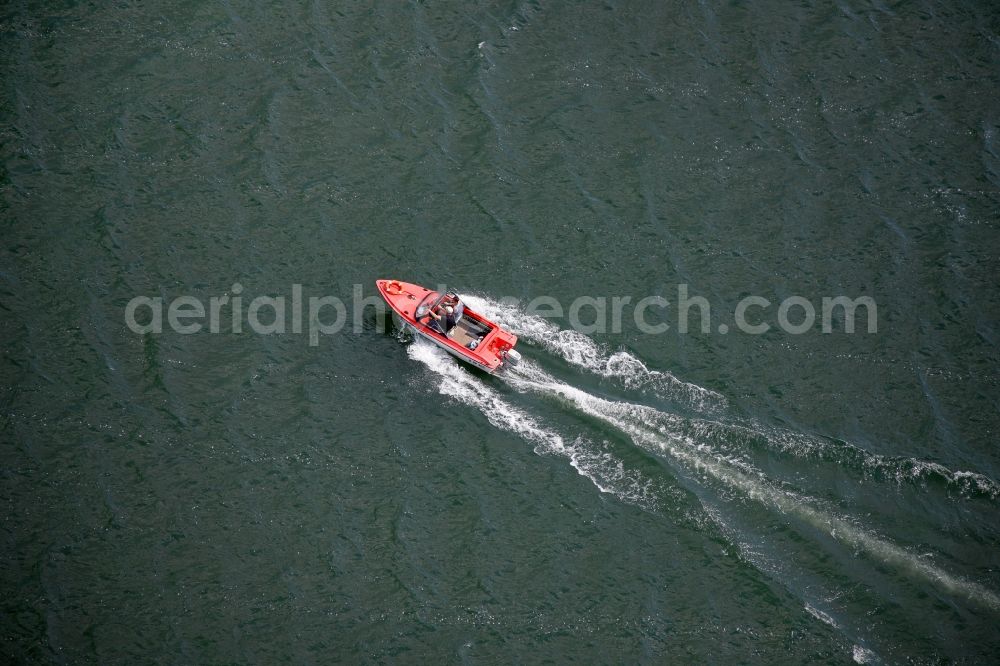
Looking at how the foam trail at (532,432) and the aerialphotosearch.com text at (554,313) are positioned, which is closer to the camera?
the foam trail at (532,432)

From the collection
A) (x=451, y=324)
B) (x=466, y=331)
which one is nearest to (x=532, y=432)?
(x=466, y=331)

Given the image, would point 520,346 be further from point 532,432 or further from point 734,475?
point 734,475

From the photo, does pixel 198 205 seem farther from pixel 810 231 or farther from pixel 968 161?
pixel 968 161

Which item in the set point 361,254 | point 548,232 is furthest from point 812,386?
point 361,254

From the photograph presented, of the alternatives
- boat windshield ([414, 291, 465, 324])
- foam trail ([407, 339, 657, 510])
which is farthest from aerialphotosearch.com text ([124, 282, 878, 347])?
foam trail ([407, 339, 657, 510])

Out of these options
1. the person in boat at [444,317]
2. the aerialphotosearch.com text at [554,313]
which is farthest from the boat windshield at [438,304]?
the aerialphotosearch.com text at [554,313]

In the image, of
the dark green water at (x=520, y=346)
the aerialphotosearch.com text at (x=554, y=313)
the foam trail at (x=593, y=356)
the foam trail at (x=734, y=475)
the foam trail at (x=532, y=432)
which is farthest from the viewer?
the aerialphotosearch.com text at (x=554, y=313)

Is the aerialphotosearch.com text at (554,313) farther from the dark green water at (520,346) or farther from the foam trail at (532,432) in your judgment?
the foam trail at (532,432)
